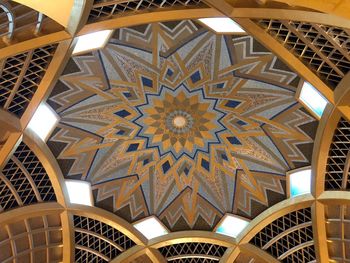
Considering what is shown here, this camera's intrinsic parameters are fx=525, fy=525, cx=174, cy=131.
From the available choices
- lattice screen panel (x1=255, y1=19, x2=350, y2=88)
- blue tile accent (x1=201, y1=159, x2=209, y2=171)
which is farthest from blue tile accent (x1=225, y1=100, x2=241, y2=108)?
lattice screen panel (x1=255, y1=19, x2=350, y2=88)

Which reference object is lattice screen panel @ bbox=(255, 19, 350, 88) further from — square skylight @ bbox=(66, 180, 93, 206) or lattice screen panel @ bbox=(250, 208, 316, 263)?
square skylight @ bbox=(66, 180, 93, 206)

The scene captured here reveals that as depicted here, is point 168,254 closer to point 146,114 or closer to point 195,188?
point 195,188

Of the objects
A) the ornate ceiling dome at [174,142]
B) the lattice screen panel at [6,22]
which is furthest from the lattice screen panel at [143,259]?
the lattice screen panel at [6,22]

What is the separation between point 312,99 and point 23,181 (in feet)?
38.7

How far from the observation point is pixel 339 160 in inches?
779

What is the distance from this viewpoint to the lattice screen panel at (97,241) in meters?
23.6

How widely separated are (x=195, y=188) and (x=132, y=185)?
10.1 feet

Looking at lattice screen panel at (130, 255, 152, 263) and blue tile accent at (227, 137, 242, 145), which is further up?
blue tile accent at (227, 137, 242, 145)

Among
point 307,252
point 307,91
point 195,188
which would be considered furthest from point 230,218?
point 307,91

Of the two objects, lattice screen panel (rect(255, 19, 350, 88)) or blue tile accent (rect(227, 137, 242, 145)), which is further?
blue tile accent (rect(227, 137, 242, 145))

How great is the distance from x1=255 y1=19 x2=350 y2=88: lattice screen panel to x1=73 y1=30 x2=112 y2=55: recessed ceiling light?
255 inches

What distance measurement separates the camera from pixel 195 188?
84.5 feet

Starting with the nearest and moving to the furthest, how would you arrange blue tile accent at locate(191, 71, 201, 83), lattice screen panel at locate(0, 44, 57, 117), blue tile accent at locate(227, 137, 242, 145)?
lattice screen panel at locate(0, 44, 57, 117) → blue tile accent at locate(191, 71, 201, 83) → blue tile accent at locate(227, 137, 242, 145)

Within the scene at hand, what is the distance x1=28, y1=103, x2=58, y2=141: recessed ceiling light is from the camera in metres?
20.6
